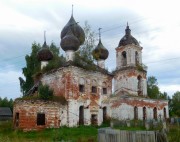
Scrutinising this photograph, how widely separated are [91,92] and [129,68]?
6.67 m

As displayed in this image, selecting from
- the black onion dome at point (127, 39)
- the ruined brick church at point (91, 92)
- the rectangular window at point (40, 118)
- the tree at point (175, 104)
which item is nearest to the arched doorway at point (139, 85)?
the ruined brick church at point (91, 92)

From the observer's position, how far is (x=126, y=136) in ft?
40.2

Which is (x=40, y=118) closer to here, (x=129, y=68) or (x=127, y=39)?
(x=129, y=68)

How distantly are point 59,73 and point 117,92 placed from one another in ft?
30.5

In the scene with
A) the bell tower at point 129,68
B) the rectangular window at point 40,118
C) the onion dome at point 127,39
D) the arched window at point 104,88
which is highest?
the onion dome at point 127,39

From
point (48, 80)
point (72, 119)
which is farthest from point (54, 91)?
point (72, 119)

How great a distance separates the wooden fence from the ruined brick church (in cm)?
1358

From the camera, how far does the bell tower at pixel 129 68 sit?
34.0 meters

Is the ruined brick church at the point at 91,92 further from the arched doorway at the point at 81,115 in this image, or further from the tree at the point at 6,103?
the tree at the point at 6,103

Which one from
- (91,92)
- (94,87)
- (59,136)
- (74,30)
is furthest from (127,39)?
(59,136)

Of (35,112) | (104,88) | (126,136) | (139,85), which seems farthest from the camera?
(139,85)

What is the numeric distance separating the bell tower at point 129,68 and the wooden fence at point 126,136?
20.5m

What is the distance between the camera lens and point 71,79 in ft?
92.2

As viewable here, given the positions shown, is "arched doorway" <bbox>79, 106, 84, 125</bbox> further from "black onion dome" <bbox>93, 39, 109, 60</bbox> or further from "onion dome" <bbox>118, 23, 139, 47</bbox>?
"onion dome" <bbox>118, 23, 139, 47</bbox>
